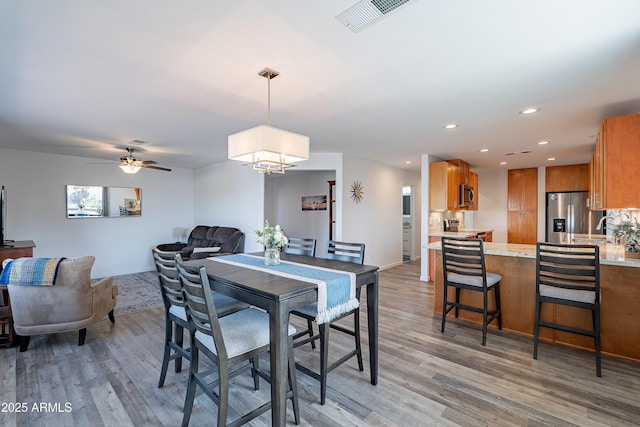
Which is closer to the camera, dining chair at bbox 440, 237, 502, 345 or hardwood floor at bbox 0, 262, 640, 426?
hardwood floor at bbox 0, 262, 640, 426

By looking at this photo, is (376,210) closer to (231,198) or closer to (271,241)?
(231,198)

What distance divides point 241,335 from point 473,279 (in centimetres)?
242

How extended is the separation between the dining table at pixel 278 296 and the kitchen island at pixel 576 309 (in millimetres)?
1751

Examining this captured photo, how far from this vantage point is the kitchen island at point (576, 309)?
8.64ft

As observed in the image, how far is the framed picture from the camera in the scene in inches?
306

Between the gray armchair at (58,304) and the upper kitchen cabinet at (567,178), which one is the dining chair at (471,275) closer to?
the gray armchair at (58,304)

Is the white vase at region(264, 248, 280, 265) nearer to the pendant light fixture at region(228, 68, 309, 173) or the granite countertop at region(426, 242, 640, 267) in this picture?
the pendant light fixture at region(228, 68, 309, 173)

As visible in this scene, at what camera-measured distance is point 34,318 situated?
Result: 8.96 ft

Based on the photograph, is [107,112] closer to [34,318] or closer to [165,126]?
[165,126]

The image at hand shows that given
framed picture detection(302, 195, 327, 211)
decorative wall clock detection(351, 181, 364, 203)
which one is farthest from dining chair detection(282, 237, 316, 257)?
framed picture detection(302, 195, 327, 211)

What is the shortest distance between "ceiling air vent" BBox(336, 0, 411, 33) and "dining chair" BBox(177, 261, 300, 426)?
5.21 feet

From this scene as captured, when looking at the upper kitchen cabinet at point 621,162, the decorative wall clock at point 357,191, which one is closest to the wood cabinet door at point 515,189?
the decorative wall clock at point 357,191

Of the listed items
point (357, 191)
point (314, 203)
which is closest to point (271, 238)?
point (357, 191)

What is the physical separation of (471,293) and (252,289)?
9.36 feet
